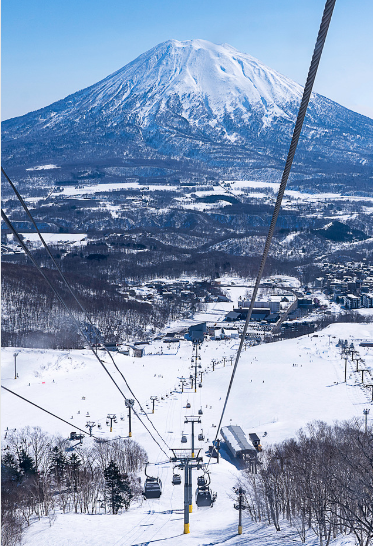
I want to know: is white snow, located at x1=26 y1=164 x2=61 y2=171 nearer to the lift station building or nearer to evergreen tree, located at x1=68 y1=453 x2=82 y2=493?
the lift station building

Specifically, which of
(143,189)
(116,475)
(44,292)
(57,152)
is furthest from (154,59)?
(116,475)

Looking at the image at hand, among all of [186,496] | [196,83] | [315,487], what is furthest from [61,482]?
[196,83]

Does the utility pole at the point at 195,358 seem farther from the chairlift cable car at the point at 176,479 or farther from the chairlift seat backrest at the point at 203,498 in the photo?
the chairlift seat backrest at the point at 203,498

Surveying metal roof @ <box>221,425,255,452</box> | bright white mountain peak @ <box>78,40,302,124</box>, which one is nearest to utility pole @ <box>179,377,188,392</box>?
metal roof @ <box>221,425,255,452</box>

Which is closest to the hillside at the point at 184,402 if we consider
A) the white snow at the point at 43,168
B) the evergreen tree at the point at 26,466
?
the evergreen tree at the point at 26,466

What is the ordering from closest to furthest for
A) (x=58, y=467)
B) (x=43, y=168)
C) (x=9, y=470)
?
1. (x=9, y=470)
2. (x=58, y=467)
3. (x=43, y=168)

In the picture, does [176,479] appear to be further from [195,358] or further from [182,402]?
[195,358]
